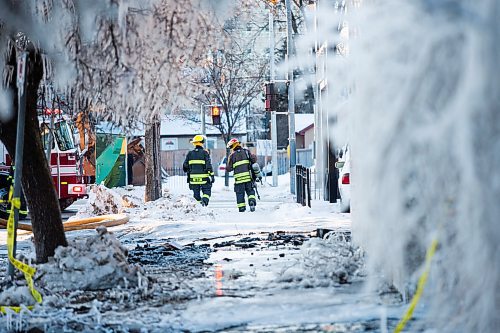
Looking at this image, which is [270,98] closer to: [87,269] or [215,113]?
[215,113]

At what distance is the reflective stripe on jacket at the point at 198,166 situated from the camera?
870 inches

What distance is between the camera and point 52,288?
852 centimetres

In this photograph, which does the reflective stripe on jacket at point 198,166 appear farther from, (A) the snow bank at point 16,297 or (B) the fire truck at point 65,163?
(A) the snow bank at point 16,297

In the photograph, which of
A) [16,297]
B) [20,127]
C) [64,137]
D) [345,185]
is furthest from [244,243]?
[64,137]

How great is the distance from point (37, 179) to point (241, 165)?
39.3ft

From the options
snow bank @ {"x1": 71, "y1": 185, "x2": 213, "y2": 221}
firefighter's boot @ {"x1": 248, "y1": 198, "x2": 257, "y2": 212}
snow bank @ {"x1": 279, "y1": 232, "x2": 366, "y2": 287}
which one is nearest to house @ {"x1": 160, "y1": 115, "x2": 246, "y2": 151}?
firefighter's boot @ {"x1": 248, "y1": 198, "x2": 257, "y2": 212}

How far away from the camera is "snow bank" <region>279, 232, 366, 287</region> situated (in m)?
8.74

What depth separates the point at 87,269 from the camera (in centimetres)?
877

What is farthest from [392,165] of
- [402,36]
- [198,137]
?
[198,137]

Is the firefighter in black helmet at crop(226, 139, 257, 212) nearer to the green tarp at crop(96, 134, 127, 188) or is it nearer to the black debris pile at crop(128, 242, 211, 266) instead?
the black debris pile at crop(128, 242, 211, 266)

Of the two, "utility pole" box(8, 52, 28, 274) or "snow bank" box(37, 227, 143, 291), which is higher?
"utility pole" box(8, 52, 28, 274)

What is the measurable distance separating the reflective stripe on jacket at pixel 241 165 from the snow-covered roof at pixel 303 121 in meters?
43.9

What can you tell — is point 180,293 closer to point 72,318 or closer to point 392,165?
point 72,318

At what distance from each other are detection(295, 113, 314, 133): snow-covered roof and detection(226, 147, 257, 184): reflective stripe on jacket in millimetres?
43926
